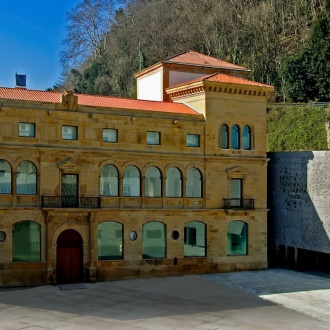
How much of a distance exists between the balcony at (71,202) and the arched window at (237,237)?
30.4 feet

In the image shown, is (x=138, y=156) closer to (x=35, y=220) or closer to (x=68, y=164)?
(x=68, y=164)

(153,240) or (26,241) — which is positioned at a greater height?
(26,241)

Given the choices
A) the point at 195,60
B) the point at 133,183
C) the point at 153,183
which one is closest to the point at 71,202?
the point at 133,183

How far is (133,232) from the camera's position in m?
34.6

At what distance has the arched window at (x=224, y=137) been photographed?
37.4 m

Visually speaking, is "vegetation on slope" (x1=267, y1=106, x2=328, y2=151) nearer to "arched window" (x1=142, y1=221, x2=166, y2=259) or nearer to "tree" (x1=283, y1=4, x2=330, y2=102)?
"tree" (x1=283, y1=4, x2=330, y2=102)

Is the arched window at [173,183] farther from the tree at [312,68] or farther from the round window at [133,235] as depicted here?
the tree at [312,68]

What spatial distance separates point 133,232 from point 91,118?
→ 730 centimetres

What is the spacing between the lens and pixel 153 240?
35.3 m

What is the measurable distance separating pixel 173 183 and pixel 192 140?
3082 millimetres

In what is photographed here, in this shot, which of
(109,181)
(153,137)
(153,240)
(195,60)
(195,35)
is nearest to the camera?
(109,181)

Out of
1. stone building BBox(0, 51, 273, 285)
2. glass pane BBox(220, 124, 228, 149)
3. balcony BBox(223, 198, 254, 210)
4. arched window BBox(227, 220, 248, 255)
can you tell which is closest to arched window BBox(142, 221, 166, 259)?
stone building BBox(0, 51, 273, 285)

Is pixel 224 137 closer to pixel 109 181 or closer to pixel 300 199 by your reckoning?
pixel 300 199

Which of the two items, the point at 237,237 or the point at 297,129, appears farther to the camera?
the point at 297,129
